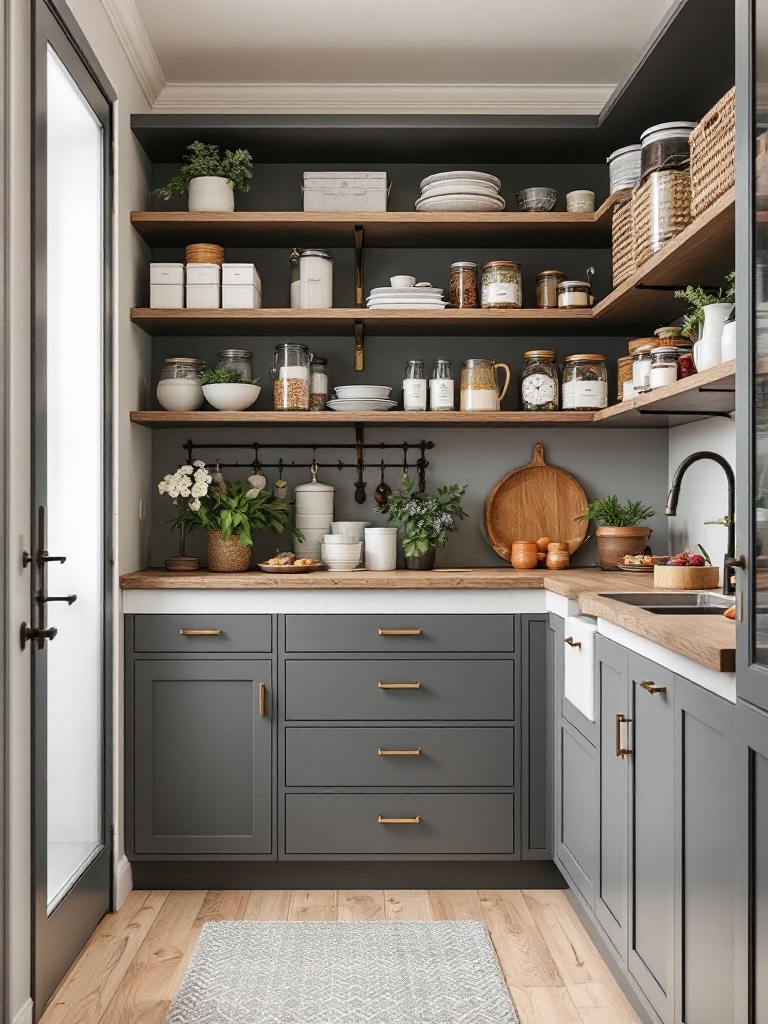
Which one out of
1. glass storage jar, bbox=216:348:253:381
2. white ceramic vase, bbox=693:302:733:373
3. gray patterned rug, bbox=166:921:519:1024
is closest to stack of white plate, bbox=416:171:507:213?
glass storage jar, bbox=216:348:253:381

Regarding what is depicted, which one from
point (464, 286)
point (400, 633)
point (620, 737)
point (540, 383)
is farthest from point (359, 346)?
point (620, 737)

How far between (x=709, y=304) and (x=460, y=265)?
4.03ft

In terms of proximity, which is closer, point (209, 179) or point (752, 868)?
point (752, 868)

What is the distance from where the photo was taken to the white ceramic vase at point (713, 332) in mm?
2137

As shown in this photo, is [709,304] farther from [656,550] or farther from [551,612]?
[656,550]

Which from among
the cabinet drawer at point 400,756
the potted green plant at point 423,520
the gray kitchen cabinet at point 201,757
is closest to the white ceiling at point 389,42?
the potted green plant at point 423,520

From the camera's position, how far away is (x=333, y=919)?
267 centimetres

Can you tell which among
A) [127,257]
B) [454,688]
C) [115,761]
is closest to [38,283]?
[127,257]

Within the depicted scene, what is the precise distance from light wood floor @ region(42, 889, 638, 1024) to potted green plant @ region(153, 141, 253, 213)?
2.31 metres

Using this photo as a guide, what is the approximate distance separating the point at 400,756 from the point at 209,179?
2.08m

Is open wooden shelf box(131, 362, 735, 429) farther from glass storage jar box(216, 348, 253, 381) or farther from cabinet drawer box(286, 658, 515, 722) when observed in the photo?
cabinet drawer box(286, 658, 515, 722)

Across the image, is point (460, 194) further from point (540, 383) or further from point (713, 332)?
point (713, 332)

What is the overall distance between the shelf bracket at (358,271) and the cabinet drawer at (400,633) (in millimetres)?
1201

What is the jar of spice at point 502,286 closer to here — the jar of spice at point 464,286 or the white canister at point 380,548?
the jar of spice at point 464,286
